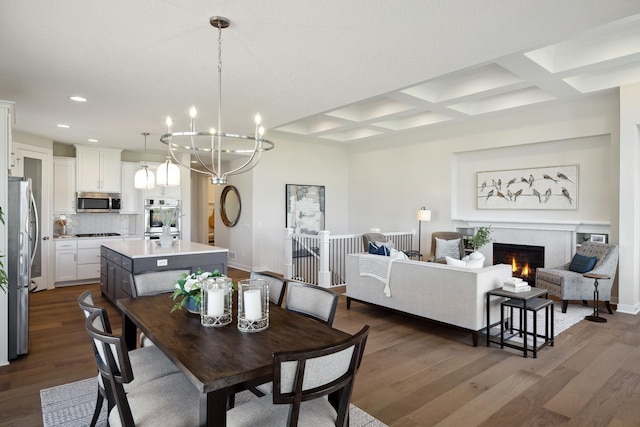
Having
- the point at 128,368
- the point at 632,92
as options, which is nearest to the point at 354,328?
the point at 128,368

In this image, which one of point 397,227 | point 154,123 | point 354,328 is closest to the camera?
point 354,328

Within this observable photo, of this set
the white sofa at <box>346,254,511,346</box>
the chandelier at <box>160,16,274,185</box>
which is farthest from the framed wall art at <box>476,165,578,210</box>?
the chandelier at <box>160,16,274,185</box>

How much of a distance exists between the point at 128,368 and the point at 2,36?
2.74m

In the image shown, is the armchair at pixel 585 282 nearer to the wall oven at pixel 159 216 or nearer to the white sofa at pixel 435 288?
the white sofa at pixel 435 288

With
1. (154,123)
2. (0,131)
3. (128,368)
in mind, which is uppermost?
(154,123)

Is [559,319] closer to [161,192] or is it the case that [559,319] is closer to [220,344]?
[220,344]

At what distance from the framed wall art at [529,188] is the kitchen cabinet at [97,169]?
6.90 meters

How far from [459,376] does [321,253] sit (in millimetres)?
3419

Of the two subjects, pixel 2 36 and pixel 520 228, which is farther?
pixel 520 228

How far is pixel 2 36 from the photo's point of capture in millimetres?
2799

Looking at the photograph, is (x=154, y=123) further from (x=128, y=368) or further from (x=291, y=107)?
(x=128, y=368)

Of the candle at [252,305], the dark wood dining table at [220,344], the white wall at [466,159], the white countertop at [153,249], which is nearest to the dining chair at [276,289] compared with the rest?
the dark wood dining table at [220,344]

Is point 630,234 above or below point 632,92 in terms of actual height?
below

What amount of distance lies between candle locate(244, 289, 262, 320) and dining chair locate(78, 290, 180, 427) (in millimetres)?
620
